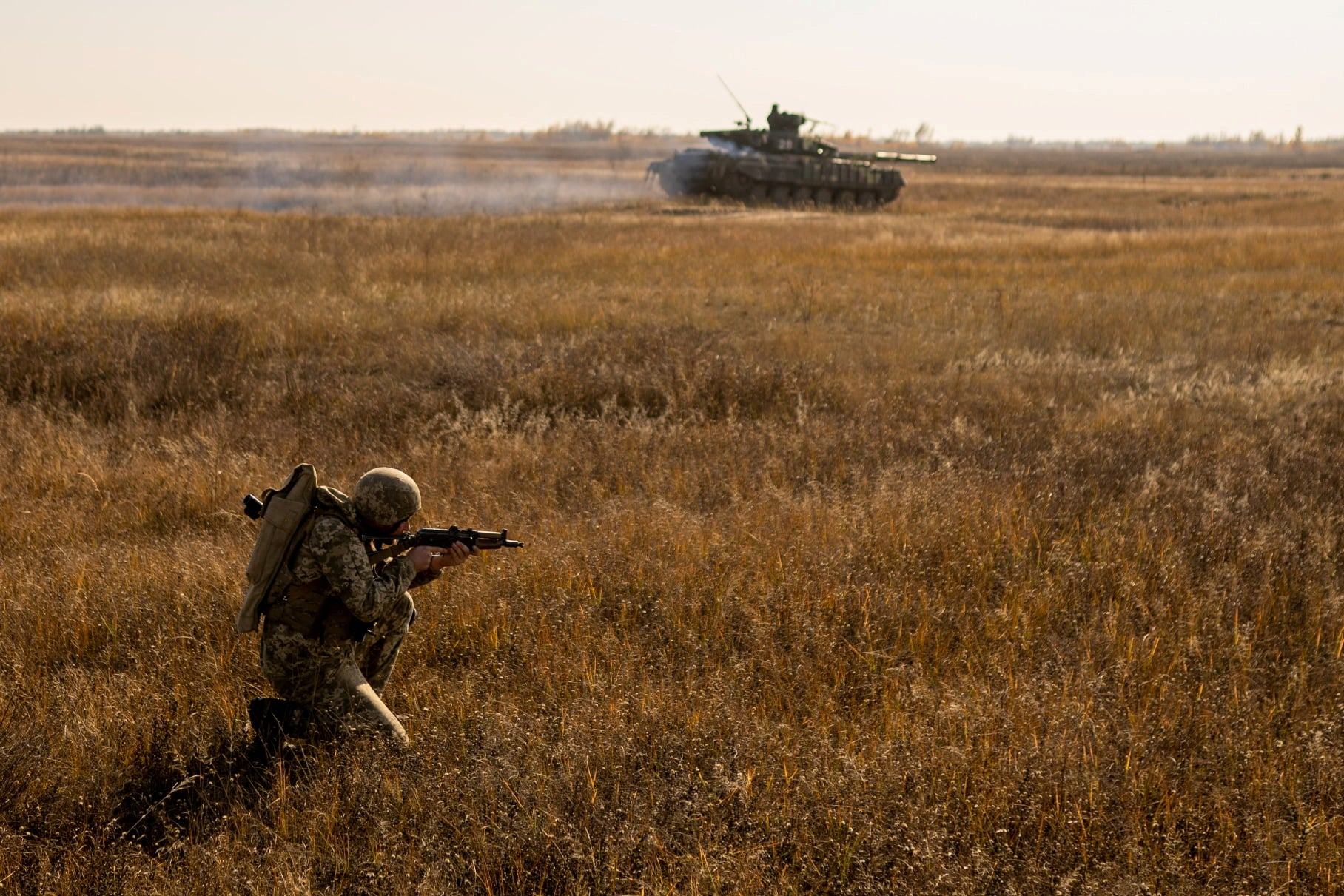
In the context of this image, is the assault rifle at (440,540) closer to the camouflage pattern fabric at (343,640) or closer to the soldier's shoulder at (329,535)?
the camouflage pattern fabric at (343,640)

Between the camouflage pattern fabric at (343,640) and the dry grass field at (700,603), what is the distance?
0.16m

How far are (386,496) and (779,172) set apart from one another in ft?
99.5

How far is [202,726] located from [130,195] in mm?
34235

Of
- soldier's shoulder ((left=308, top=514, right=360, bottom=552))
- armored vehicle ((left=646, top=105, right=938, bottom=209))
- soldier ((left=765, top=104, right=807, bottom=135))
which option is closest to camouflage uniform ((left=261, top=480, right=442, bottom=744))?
soldier's shoulder ((left=308, top=514, right=360, bottom=552))

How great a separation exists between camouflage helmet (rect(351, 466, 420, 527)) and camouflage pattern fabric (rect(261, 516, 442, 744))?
0.30 feet

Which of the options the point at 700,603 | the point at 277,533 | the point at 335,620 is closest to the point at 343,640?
the point at 335,620

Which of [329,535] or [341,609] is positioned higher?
[329,535]

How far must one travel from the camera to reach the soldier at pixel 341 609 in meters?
3.19

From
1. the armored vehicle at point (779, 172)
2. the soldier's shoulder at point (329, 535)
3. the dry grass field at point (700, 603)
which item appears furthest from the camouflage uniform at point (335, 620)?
the armored vehicle at point (779, 172)

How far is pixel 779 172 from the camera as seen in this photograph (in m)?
31.9

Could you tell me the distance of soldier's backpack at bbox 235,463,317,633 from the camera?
3.13 meters

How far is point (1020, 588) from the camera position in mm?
4797

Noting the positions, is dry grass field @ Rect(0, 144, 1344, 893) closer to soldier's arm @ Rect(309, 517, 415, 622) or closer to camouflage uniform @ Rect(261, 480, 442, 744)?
camouflage uniform @ Rect(261, 480, 442, 744)

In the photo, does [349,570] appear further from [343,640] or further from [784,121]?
[784,121]
